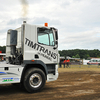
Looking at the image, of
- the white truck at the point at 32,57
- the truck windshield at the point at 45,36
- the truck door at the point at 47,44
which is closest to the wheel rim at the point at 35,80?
the white truck at the point at 32,57

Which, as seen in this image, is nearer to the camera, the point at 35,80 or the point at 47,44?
the point at 35,80

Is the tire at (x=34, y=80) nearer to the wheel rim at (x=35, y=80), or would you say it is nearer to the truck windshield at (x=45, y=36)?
the wheel rim at (x=35, y=80)

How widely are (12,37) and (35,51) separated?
1536 millimetres

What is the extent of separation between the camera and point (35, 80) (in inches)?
302

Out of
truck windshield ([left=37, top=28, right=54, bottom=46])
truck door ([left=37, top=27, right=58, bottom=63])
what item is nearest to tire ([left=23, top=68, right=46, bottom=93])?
truck door ([left=37, top=27, right=58, bottom=63])

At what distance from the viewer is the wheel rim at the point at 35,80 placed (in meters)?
7.51

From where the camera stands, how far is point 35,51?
7695mm

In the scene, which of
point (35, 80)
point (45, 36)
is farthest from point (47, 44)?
point (35, 80)

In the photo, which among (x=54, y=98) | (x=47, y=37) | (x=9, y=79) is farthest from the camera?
(x=47, y=37)

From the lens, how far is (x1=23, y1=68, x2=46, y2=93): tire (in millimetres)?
7363

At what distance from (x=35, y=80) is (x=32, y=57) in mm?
1102

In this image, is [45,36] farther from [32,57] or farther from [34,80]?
[34,80]

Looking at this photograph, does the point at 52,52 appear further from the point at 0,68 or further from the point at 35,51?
the point at 0,68

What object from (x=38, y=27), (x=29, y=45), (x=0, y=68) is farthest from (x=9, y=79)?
(x=38, y=27)
